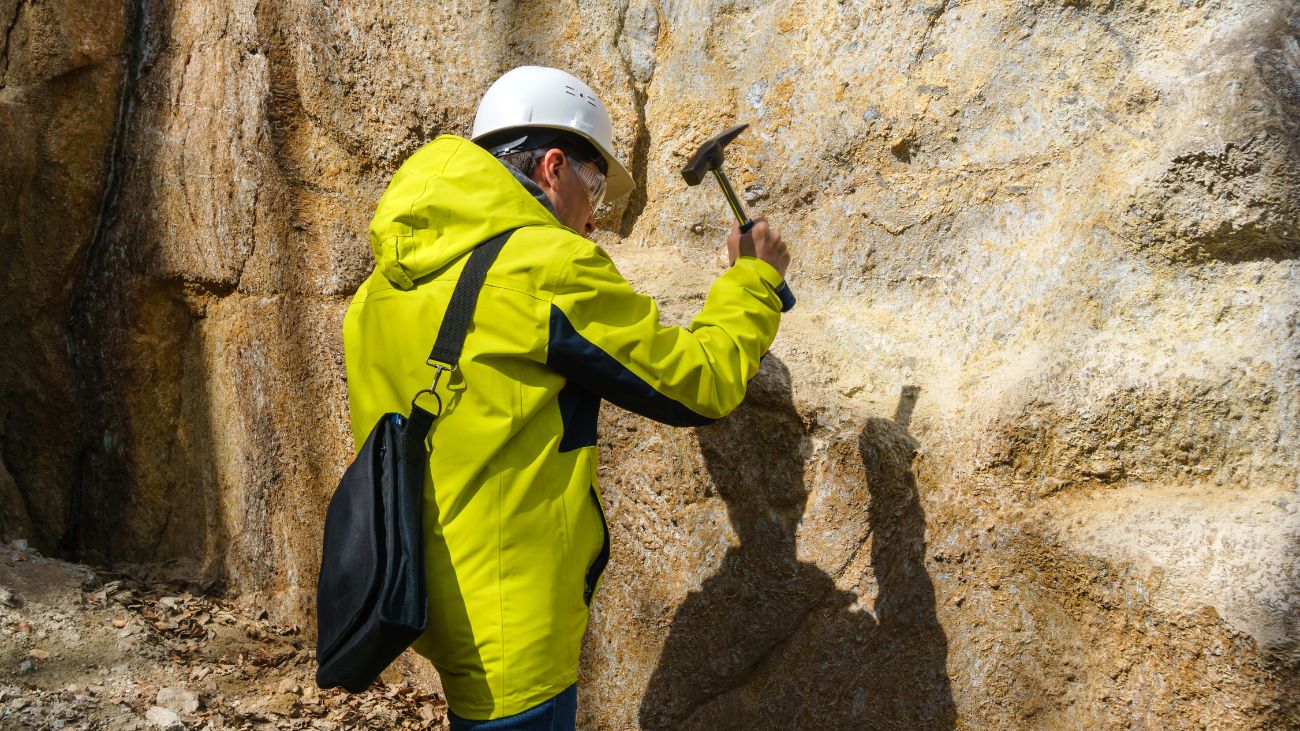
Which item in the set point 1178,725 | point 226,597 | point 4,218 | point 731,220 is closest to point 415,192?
point 731,220

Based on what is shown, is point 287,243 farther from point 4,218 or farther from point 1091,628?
point 1091,628

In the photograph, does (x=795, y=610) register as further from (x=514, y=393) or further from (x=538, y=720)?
(x=514, y=393)

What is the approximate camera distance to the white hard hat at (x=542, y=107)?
97.3 inches

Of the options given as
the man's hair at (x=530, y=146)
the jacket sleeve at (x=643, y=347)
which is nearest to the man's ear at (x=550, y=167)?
the man's hair at (x=530, y=146)

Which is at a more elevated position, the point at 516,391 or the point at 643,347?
the point at 643,347

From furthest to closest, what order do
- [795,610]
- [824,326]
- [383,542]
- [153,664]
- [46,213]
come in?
[46,213] → [153,664] → [824,326] → [795,610] → [383,542]

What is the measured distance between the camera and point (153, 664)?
141 inches

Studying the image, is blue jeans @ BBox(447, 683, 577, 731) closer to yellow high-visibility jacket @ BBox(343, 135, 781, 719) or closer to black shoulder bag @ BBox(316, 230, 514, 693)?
yellow high-visibility jacket @ BBox(343, 135, 781, 719)

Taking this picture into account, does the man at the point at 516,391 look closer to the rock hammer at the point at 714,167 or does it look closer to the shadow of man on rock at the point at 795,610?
the rock hammer at the point at 714,167

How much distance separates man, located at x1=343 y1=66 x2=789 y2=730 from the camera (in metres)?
2.08

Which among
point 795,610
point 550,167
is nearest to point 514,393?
point 550,167

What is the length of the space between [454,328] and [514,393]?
0.17 m

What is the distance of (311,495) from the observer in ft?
13.2

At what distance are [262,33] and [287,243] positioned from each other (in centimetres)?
79
